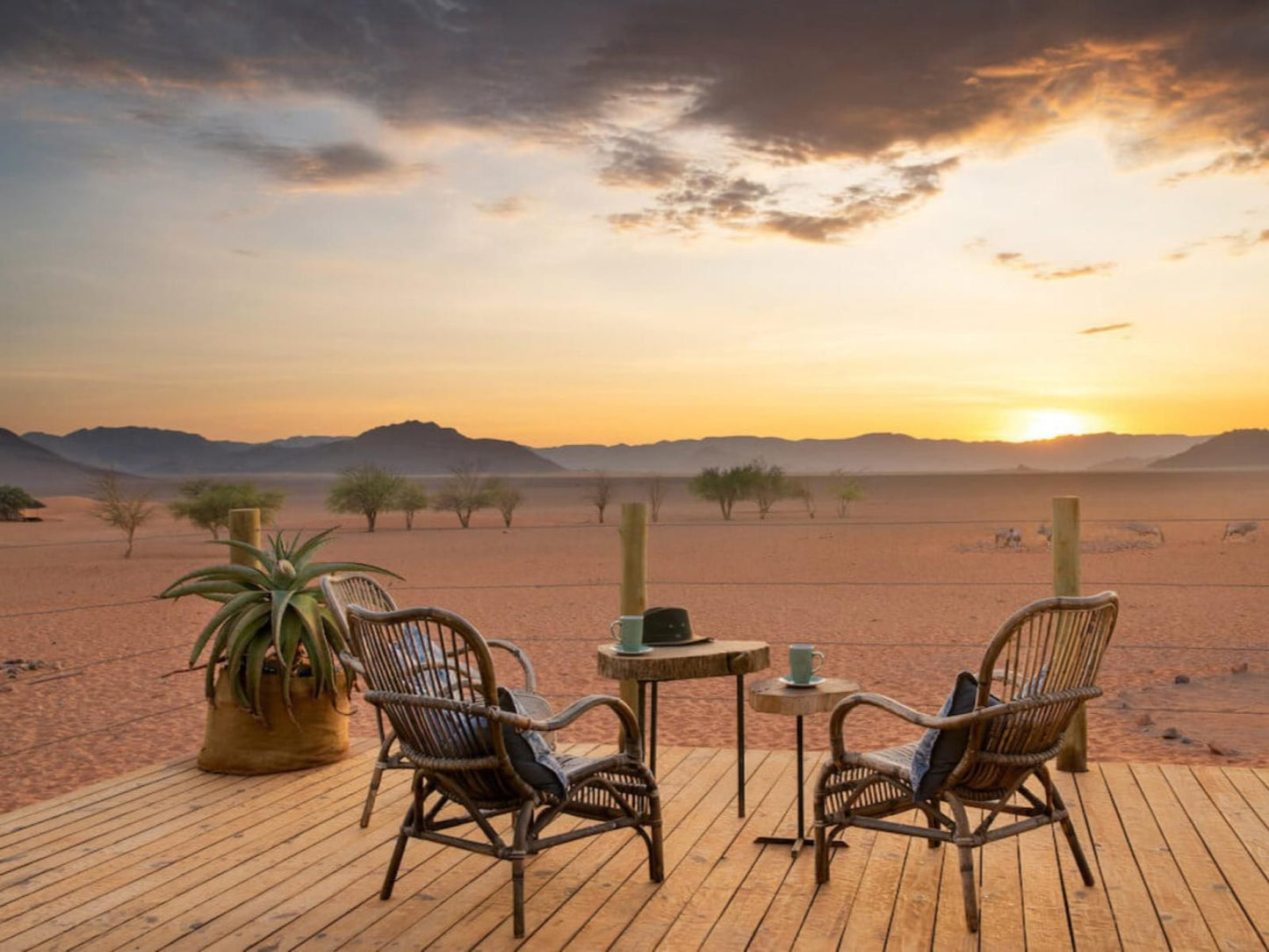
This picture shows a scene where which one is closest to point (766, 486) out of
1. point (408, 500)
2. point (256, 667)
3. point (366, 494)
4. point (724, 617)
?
point (408, 500)

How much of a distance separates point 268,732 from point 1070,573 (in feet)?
13.0

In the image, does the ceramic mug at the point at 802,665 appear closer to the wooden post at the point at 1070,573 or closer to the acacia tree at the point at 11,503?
the wooden post at the point at 1070,573

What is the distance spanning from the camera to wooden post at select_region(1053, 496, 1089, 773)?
536 cm

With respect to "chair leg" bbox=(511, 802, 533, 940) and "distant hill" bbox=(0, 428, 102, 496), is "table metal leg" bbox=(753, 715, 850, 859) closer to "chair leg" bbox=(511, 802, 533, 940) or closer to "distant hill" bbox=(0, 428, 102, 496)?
"chair leg" bbox=(511, 802, 533, 940)

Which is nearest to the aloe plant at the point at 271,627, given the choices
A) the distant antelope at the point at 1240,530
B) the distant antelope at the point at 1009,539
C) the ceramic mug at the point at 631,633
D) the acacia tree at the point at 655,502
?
the ceramic mug at the point at 631,633

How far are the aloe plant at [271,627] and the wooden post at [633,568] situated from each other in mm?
1263

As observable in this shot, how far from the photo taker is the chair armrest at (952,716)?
342cm

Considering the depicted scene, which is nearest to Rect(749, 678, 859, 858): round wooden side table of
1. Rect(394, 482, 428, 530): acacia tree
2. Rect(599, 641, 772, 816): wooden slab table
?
Rect(599, 641, 772, 816): wooden slab table

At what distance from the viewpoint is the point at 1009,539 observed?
31.3m

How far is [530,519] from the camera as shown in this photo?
62344mm

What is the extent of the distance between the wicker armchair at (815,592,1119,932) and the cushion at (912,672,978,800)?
1 cm

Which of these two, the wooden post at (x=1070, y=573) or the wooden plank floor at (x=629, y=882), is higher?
the wooden post at (x=1070, y=573)

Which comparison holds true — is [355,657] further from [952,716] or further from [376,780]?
[952,716]

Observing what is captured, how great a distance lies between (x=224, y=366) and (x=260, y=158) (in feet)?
63.7
